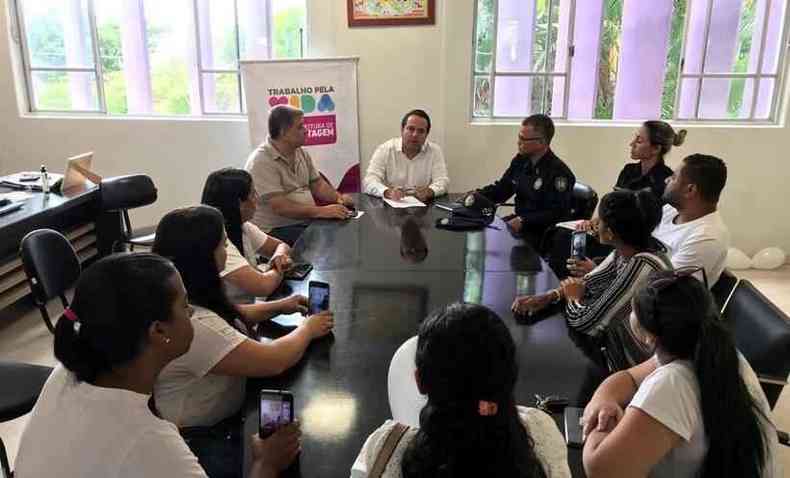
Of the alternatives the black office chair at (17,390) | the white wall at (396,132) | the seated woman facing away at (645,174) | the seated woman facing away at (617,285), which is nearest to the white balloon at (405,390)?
the seated woman facing away at (617,285)

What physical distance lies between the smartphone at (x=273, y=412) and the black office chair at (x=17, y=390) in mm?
1002

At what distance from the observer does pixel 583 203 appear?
10.6ft

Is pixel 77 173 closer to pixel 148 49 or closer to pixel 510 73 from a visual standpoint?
pixel 148 49

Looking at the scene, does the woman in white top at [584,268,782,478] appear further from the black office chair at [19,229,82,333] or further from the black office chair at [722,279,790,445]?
the black office chair at [19,229,82,333]

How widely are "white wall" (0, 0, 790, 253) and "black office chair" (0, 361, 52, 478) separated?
2809mm

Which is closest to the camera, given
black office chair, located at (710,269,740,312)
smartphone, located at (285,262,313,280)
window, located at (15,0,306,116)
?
black office chair, located at (710,269,740,312)

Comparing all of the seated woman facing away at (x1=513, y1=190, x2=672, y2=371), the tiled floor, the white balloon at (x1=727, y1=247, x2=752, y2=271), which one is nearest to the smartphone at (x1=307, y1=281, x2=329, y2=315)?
the seated woman facing away at (x1=513, y1=190, x2=672, y2=371)

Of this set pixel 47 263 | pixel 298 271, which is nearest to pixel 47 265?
pixel 47 263

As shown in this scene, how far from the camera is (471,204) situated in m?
3.13

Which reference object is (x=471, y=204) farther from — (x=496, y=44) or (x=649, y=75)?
(x=649, y=75)

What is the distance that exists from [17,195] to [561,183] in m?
3.02

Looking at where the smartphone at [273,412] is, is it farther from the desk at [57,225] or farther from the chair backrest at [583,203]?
the chair backrest at [583,203]

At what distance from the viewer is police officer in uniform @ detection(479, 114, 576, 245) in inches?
122

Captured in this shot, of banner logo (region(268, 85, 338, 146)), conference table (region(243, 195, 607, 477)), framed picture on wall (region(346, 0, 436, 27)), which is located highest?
framed picture on wall (region(346, 0, 436, 27))
